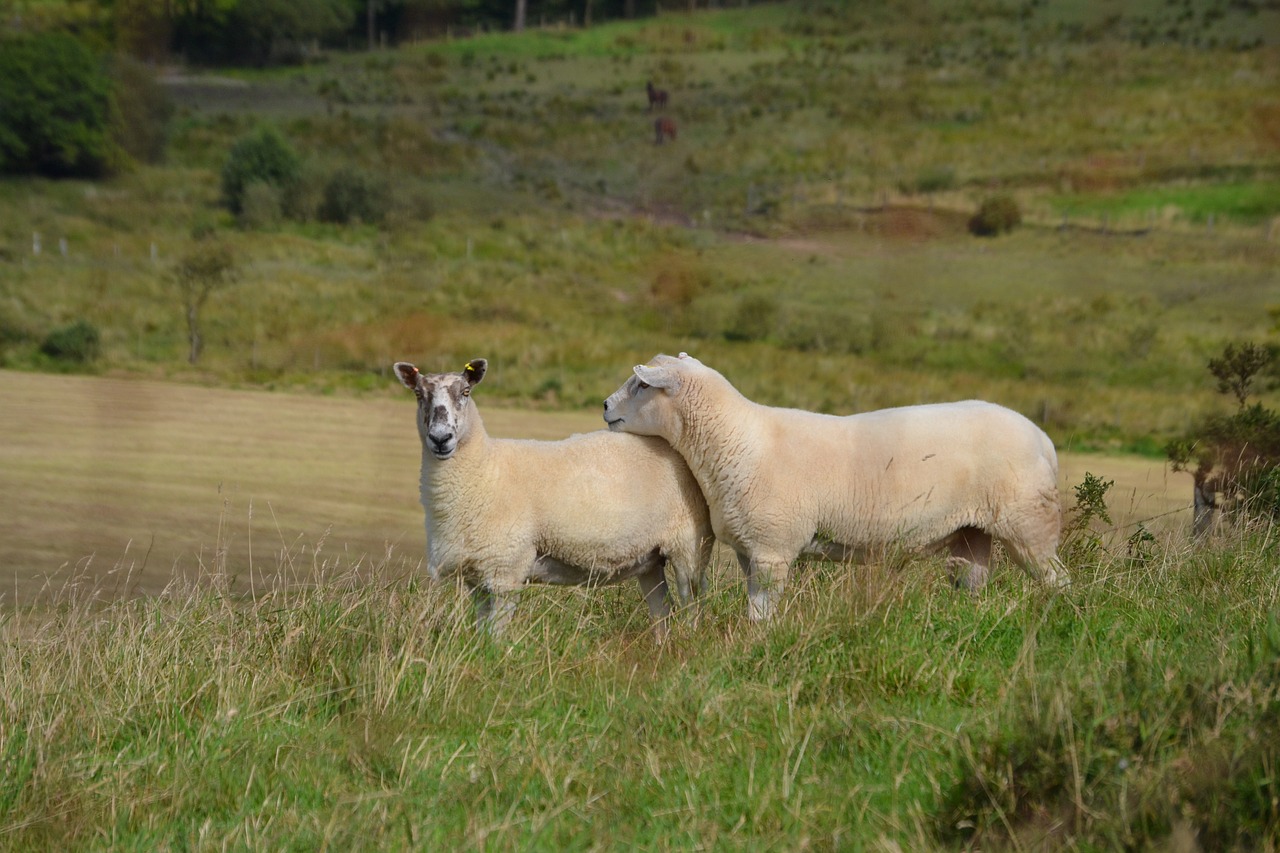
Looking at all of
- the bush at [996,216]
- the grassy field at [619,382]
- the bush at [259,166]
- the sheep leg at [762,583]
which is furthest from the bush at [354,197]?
the sheep leg at [762,583]

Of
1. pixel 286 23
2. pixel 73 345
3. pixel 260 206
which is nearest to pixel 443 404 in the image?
pixel 73 345

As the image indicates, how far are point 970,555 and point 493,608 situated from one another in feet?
8.54

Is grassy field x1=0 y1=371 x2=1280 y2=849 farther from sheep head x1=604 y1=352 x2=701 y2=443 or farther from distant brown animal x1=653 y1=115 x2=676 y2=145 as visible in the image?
distant brown animal x1=653 y1=115 x2=676 y2=145

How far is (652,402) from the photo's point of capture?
23.3 ft

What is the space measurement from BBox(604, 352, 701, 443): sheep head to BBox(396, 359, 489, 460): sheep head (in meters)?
0.77

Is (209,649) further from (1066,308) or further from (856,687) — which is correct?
(1066,308)

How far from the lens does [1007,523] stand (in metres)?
6.89

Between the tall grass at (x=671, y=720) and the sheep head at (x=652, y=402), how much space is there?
1190mm

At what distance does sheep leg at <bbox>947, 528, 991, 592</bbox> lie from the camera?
6.94m

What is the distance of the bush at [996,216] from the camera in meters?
38.7

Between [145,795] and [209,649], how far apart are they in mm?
1192

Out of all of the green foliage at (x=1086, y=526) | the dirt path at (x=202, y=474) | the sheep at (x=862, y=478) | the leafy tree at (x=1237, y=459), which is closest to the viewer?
the sheep at (x=862, y=478)

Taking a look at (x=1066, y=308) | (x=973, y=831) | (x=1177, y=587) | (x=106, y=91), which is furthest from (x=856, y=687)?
(x=106, y=91)

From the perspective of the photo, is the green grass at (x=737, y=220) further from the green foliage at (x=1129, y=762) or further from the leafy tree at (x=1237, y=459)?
the green foliage at (x=1129, y=762)
